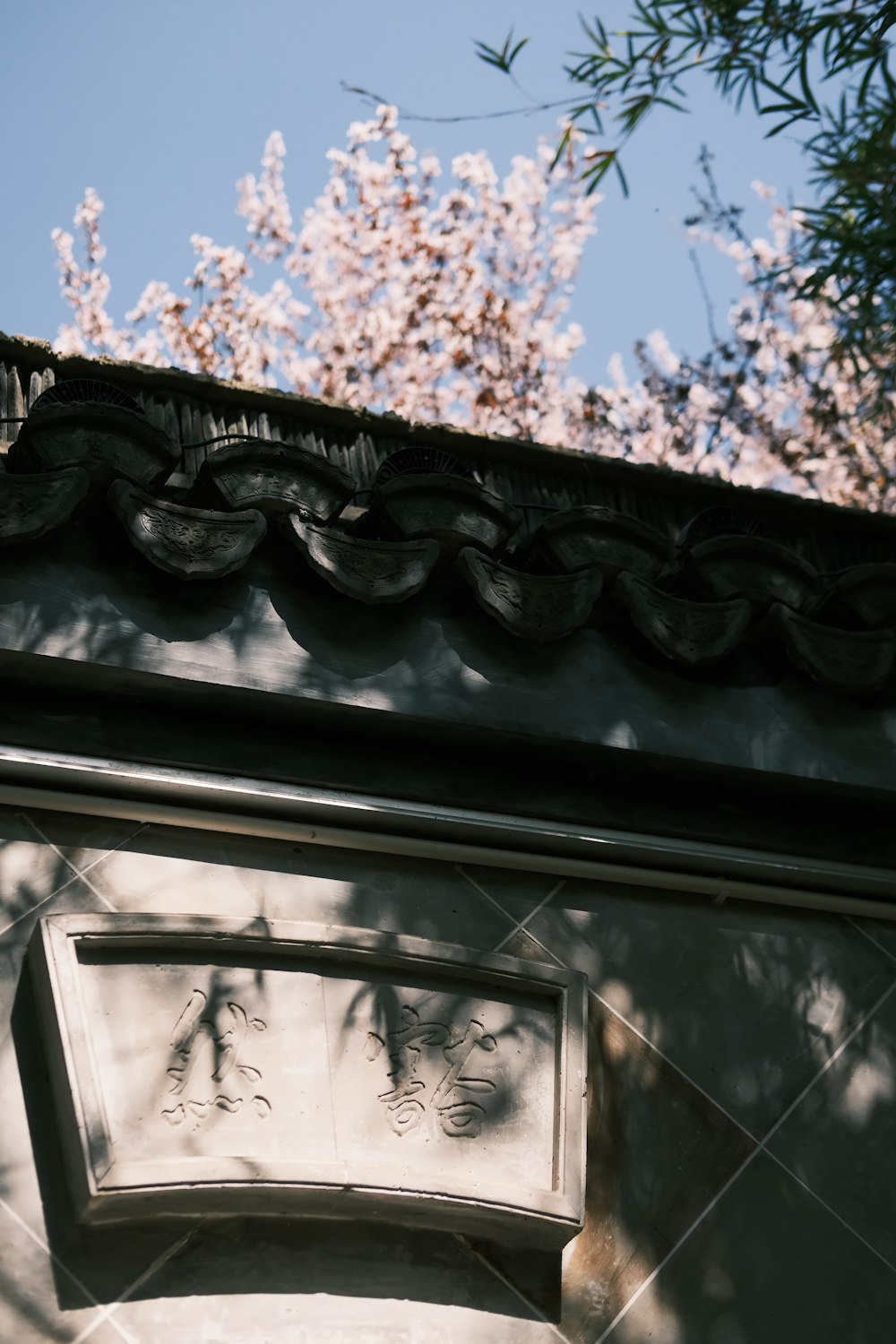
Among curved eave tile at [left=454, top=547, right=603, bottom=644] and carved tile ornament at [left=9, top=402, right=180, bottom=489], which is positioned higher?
carved tile ornament at [left=9, top=402, right=180, bottom=489]

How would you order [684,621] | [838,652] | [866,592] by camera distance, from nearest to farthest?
[684,621] → [838,652] → [866,592]

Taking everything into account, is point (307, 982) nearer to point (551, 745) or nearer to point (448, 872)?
point (448, 872)

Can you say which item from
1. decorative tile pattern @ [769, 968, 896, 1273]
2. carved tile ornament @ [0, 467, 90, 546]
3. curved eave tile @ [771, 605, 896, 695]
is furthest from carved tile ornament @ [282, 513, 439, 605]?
decorative tile pattern @ [769, 968, 896, 1273]

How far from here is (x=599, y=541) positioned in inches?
123

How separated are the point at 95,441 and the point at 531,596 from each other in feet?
3.28

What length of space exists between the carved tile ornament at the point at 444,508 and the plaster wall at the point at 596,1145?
0.73 metres

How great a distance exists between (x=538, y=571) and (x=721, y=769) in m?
0.63

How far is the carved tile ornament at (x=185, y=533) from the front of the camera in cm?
267

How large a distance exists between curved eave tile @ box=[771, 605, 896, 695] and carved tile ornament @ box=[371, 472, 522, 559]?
2.36 ft

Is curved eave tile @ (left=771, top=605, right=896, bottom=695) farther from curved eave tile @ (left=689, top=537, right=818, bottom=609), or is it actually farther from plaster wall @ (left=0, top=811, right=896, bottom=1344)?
plaster wall @ (left=0, top=811, right=896, bottom=1344)

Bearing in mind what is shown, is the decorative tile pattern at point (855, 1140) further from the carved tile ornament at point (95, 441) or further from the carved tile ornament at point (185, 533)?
the carved tile ornament at point (95, 441)

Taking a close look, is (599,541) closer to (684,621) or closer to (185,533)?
(684,621)

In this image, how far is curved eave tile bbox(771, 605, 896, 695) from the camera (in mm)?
3145

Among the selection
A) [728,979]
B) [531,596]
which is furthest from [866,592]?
[728,979]
